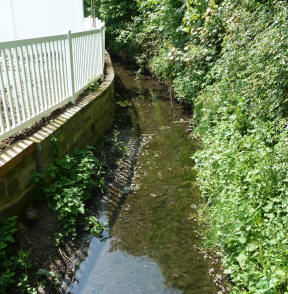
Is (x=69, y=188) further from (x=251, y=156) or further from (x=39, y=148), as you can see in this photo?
(x=251, y=156)

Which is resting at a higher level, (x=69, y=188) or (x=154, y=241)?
(x=69, y=188)

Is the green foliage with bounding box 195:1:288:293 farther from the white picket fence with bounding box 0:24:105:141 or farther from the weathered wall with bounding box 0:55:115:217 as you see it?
the white picket fence with bounding box 0:24:105:141

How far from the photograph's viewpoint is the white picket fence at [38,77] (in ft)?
11.3

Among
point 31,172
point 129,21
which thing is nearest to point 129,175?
point 31,172

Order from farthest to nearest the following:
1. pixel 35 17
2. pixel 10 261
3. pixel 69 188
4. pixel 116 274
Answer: pixel 35 17 → pixel 69 188 → pixel 116 274 → pixel 10 261

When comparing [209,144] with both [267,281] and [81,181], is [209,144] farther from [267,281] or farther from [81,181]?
[267,281]

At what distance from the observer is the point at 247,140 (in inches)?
141

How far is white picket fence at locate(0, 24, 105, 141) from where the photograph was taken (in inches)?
135

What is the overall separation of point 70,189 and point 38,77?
1.63m

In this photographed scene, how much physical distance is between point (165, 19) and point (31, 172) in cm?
651

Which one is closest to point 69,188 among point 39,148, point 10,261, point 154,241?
point 39,148

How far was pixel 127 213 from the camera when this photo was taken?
414 cm

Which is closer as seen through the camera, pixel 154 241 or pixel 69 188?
pixel 154 241

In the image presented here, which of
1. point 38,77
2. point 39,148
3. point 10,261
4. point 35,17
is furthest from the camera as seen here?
point 35,17
